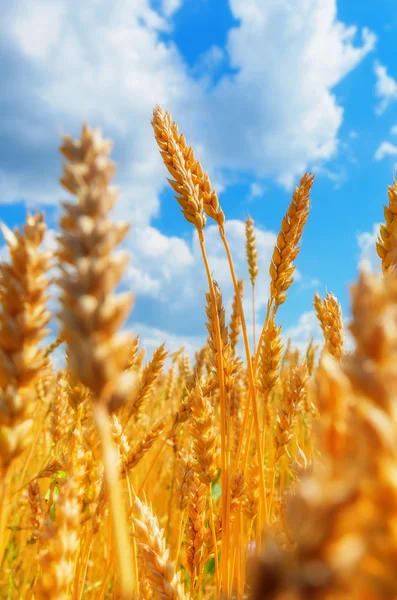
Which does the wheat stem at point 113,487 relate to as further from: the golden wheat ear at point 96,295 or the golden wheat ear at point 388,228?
the golden wheat ear at point 388,228

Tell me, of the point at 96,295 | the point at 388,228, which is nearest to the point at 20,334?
the point at 96,295

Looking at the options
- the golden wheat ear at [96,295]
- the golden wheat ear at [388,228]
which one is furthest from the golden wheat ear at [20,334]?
the golden wheat ear at [388,228]

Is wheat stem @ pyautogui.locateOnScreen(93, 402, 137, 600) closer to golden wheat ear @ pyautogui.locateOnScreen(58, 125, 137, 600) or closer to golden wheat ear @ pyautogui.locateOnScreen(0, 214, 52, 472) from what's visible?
golden wheat ear @ pyautogui.locateOnScreen(58, 125, 137, 600)

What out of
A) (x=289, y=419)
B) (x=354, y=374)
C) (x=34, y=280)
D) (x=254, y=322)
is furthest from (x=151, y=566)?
(x=254, y=322)

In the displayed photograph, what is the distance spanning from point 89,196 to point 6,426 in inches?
11.5

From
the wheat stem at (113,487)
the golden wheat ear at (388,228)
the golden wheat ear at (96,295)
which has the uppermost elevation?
the golden wheat ear at (388,228)

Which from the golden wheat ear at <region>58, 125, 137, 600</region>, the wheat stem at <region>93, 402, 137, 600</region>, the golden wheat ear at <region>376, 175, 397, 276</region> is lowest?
the wheat stem at <region>93, 402, 137, 600</region>

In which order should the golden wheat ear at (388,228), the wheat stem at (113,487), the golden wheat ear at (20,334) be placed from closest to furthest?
the wheat stem at (113,487)
the golden wheat ear at (20,334)
the golden wheat ear at (388,228)

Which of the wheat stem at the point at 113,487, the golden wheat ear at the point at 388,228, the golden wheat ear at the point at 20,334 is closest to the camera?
the wheat stem at the point at 113,487

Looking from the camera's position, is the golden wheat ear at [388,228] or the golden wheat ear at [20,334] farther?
the golden wheat ear at [388,228]

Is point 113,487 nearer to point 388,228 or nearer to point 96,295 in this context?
point 96,295

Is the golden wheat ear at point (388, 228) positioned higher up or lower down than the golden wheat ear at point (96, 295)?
higher up

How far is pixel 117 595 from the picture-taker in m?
1.45

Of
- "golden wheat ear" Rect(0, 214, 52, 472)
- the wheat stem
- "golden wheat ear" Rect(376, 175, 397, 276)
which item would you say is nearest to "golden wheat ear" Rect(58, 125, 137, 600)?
the wheat stem
